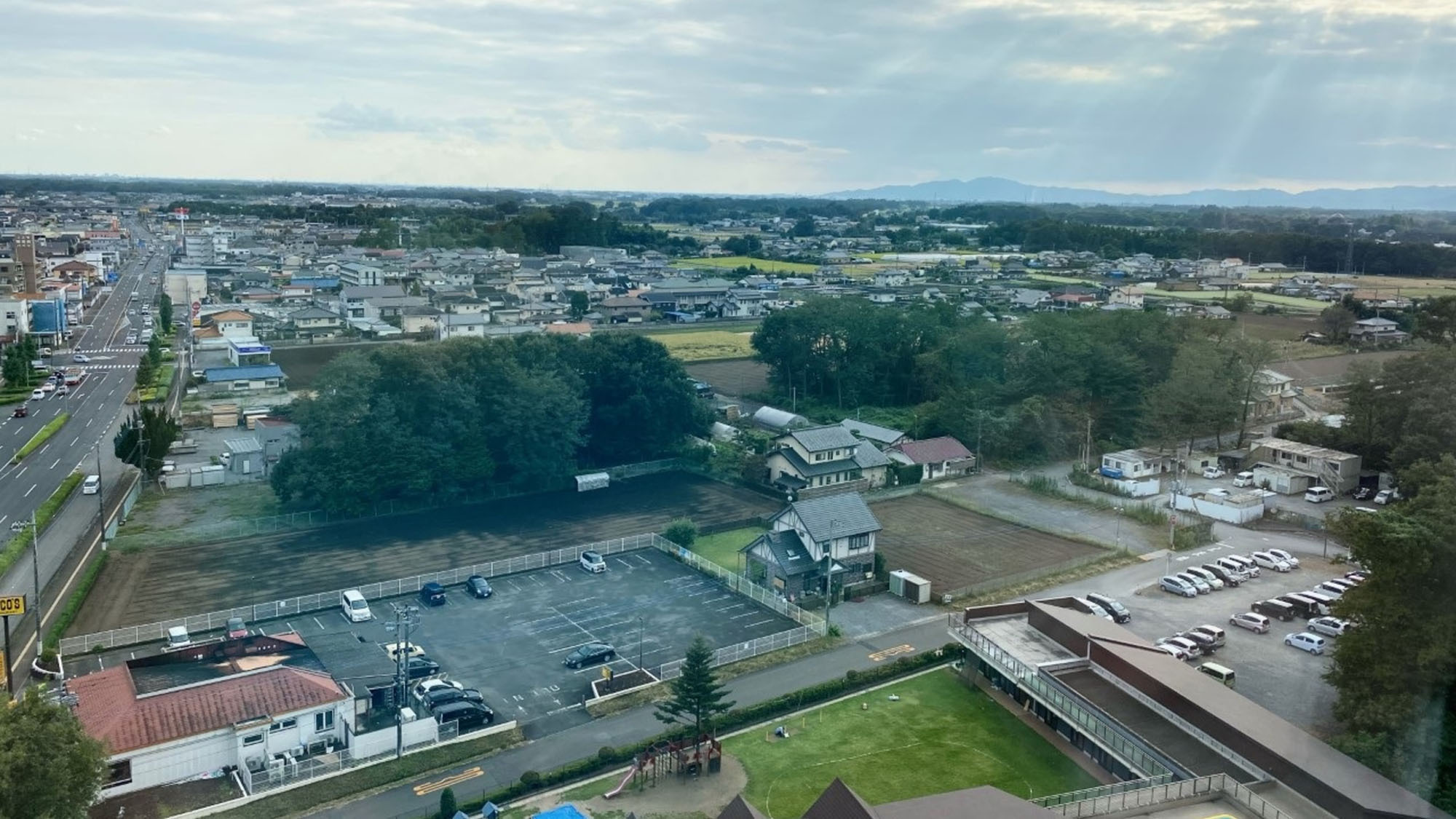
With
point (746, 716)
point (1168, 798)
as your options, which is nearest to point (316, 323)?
point (746, 716)

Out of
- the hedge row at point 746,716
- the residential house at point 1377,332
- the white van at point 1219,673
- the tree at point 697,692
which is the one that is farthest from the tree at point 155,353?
the residential house at point 1377,332

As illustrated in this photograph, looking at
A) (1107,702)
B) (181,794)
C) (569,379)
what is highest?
(569,379)

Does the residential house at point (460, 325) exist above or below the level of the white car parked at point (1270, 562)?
above

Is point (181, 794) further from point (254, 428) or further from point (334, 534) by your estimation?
point (254, 428)

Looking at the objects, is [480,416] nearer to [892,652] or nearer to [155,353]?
[892,652]

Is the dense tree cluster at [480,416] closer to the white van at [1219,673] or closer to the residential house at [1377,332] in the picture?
the white van at [1219,673]

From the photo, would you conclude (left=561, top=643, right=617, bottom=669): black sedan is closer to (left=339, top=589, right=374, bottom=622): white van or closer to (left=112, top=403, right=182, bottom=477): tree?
(left=339, top=589, right=374, bottom=622): white van

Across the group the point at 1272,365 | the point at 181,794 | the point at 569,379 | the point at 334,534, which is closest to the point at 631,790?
A: the point at 181,794
